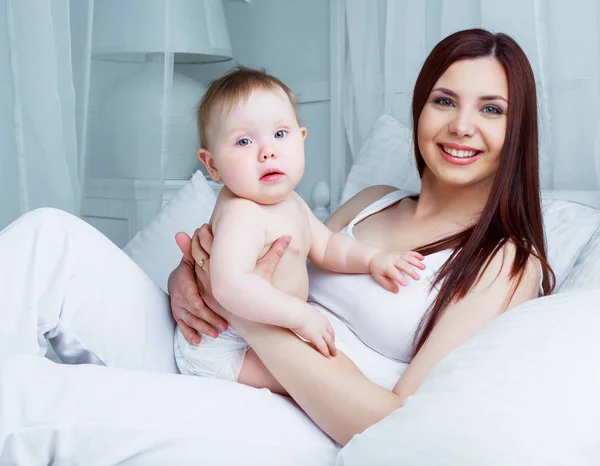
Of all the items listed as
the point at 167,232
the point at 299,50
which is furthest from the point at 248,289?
the point at 299,50

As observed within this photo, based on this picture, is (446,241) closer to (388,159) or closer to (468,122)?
(468,122)

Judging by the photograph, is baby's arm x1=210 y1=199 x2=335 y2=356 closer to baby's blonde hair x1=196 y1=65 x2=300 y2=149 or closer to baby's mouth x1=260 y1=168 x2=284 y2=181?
baby's mouth x1=260 y1=168 x2=284 y2=181

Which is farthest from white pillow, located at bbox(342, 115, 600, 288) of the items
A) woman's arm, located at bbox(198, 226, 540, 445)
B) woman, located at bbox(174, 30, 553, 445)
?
woman's arm, located at bbox(198, 226, 540, 445)

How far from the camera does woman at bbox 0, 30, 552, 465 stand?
0.98m

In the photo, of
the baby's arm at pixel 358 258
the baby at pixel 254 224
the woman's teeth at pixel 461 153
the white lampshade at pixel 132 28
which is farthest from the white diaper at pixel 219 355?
the white lampshade at pixel 132 28

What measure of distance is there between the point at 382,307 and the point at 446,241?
7.4 inches

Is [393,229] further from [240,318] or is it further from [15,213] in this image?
[15,213]

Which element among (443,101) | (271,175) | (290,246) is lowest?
(290,246)

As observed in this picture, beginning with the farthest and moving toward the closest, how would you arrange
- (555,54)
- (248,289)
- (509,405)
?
(555,54) → (248,289) → (509,405)

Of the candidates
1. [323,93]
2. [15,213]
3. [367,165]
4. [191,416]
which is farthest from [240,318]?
[323,93]

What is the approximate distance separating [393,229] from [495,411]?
2.63 feet

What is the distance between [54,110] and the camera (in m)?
1.94

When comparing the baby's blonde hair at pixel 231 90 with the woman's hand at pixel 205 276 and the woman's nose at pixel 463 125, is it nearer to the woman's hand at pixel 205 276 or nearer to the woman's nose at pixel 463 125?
the woman's hand at pixel 205 276

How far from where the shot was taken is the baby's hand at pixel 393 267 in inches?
52.1
